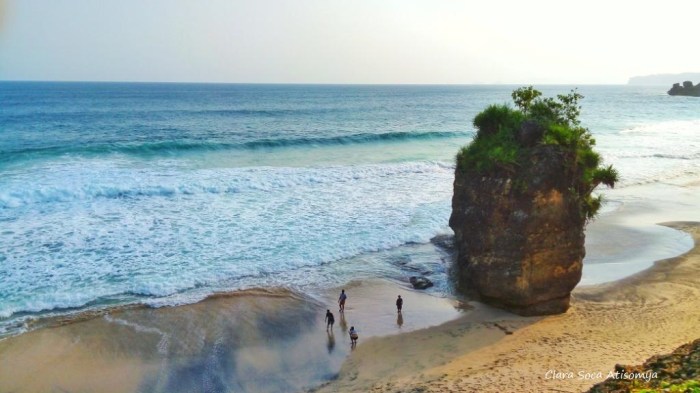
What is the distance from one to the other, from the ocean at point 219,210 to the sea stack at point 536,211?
2.62 meters

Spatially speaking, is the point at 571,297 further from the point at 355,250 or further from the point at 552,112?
the point at 355,250

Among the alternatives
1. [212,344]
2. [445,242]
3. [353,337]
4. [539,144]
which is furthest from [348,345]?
[445,242]

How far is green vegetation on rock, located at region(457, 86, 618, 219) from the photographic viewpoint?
1495cm

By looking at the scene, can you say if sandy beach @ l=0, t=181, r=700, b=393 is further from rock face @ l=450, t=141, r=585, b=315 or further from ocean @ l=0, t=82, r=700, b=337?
ocean @ l=0, t=82, r=700, b=337

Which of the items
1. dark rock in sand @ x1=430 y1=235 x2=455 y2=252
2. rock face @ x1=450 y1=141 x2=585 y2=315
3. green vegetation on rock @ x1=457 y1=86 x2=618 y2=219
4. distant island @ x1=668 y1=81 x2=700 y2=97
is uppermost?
distant island @ x1=668 y1=81 x2=700 y2=97

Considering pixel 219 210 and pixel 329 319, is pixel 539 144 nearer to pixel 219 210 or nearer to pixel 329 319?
pixel 329 319

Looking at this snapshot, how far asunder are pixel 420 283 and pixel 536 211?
15.7 feet

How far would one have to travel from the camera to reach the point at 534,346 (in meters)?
13.2

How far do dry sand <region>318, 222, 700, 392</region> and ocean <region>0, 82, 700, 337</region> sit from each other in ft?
7.79

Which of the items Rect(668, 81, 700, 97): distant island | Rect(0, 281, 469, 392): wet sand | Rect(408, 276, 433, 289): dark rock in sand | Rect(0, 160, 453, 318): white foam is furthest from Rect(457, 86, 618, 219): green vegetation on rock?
Rect(668, 81, 700, 97): distant island

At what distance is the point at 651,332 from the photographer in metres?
13.9

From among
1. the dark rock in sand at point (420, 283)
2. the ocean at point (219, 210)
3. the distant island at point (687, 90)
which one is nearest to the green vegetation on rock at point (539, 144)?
the dark rock in sand at point (420, 283)

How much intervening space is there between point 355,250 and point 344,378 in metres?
8.60

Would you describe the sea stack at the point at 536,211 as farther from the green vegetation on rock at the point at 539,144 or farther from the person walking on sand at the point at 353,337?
the person walking on sand at the point at 353,337
